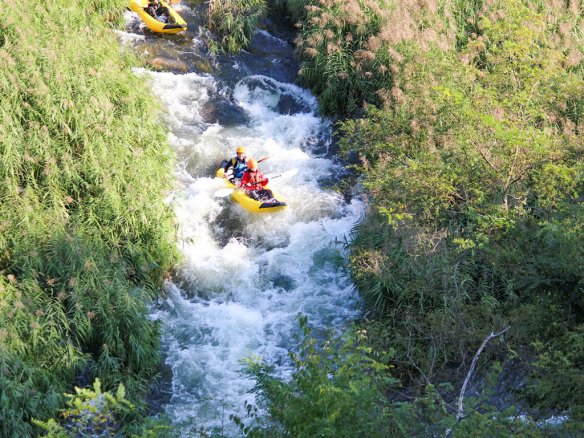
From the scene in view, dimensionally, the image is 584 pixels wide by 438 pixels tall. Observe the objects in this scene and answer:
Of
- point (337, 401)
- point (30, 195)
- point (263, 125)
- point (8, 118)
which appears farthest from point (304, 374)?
point (263, 125)

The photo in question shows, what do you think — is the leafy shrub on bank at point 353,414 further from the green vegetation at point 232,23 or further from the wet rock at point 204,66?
the green vegetation at point 232,23

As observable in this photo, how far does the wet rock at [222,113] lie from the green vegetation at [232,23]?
1459mm

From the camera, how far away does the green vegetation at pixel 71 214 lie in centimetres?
778

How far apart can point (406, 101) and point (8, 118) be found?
237 inches

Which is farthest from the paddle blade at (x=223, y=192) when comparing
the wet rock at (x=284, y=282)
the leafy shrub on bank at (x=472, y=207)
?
the leafy shrub on bank at (x=472, y=207)

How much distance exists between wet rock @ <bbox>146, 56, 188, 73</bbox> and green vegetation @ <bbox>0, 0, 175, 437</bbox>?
2031 mm

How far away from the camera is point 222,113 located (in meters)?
13.4

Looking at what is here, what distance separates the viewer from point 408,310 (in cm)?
862

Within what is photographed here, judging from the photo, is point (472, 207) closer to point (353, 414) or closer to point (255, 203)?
point (255, 203)

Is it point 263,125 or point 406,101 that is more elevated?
point 406,101

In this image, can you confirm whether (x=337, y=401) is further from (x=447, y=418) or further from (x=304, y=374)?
(x=447, y=418)

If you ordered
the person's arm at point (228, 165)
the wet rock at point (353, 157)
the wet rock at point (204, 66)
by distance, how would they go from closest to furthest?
the person's arm at point (228, 165) < the wet rock at point (353, 157) < the wet rock at point (204, 66)

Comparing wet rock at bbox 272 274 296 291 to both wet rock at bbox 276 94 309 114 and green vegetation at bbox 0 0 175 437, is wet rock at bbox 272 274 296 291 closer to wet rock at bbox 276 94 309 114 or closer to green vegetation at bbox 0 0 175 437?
green vegetation at bbox 0 0 175 437

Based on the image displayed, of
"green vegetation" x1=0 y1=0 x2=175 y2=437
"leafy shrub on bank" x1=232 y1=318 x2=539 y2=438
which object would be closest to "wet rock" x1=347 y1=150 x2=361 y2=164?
"green vegetation" x1=0 y1=0 x2=175 y2=437
